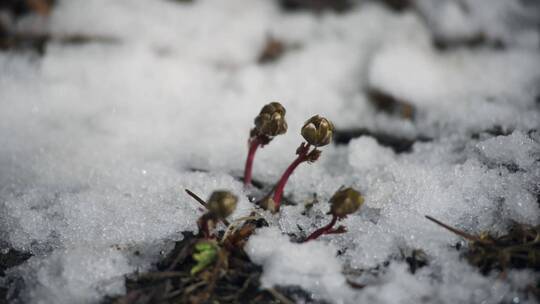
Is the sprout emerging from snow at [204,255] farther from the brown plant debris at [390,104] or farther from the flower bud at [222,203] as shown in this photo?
the brown plant debris at [390,104]

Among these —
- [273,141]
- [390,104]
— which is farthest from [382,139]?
[273,141]

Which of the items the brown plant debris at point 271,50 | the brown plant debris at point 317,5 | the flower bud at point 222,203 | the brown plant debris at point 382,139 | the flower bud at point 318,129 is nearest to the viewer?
the flower bud at point 222,203

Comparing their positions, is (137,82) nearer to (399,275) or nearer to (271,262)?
(271,262)

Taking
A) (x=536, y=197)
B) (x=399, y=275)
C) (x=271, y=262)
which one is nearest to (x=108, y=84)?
(x=271, y=262)

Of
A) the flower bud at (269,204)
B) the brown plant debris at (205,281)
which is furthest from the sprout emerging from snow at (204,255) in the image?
the flower bud at (269,204)

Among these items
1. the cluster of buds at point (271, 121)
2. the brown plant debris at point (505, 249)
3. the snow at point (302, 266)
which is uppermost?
the cluster of buds at point (271, 121)

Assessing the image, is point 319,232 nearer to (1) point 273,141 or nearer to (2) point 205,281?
(2) point 205,281

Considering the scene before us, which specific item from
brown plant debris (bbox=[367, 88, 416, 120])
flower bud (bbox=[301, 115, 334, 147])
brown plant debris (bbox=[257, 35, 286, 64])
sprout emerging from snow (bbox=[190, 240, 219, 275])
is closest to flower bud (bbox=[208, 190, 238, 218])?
sprout emerging from snow (bbox=[190, 240, 219, 275])
